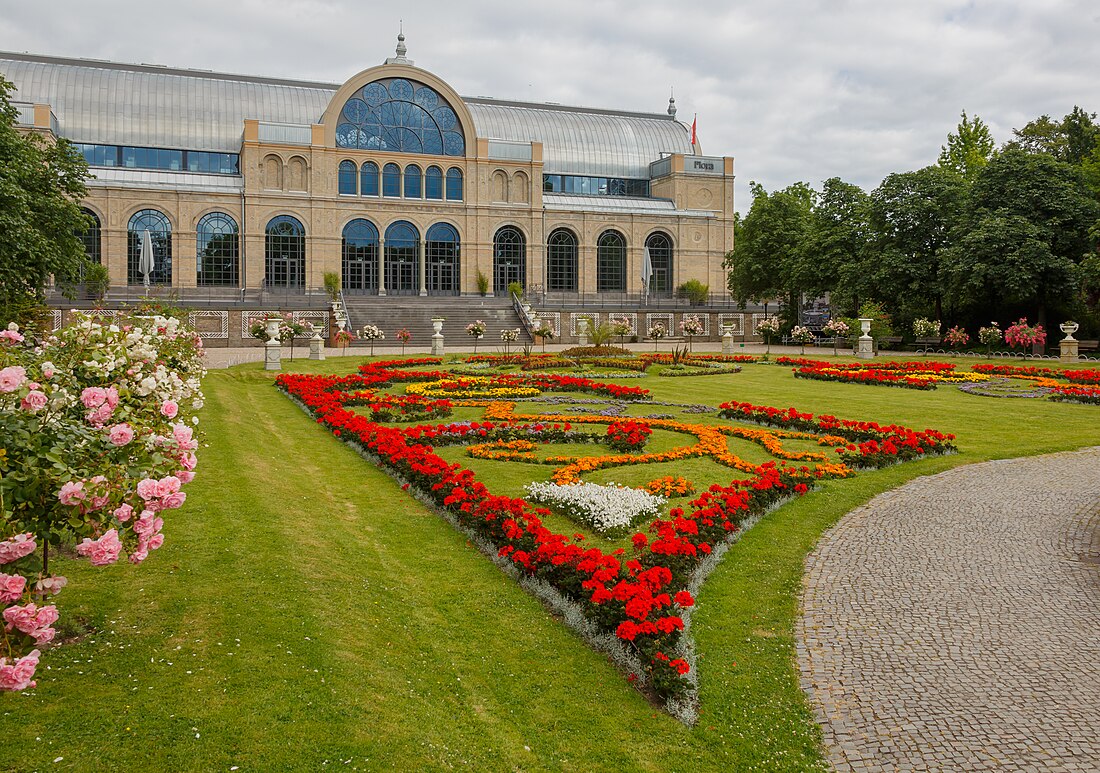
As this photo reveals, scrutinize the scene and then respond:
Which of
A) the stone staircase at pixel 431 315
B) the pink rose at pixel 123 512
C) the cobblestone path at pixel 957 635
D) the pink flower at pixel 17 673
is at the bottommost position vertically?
the cobblestone path at pixel 957 635

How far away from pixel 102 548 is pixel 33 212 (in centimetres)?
2662

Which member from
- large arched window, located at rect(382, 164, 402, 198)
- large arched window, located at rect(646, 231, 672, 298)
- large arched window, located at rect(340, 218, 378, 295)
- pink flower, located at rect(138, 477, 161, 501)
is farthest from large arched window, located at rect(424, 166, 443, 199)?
pink flower, located at rect(138, 477, 161, 501)

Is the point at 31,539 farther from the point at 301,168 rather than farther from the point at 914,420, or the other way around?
the point at 301,168

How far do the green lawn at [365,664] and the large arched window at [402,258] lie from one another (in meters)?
47.0

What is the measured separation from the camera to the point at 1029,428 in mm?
16812

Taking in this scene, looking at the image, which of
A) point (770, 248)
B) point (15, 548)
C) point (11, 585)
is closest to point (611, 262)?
point (770, 248)

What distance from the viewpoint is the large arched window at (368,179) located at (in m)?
55.0

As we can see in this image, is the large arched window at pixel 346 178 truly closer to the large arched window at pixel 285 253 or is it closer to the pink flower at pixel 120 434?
the large arched window at pixel 285 253

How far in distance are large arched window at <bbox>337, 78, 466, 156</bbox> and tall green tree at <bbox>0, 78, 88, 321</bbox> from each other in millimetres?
25414

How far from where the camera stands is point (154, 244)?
51.7m

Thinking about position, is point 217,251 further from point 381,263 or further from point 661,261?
point 661,261

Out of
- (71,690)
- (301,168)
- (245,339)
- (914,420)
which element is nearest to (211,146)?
(301,168)

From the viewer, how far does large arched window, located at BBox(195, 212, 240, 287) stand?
5250cm

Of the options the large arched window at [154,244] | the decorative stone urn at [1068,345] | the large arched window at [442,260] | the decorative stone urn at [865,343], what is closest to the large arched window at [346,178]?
the large arched window at [442,260]
